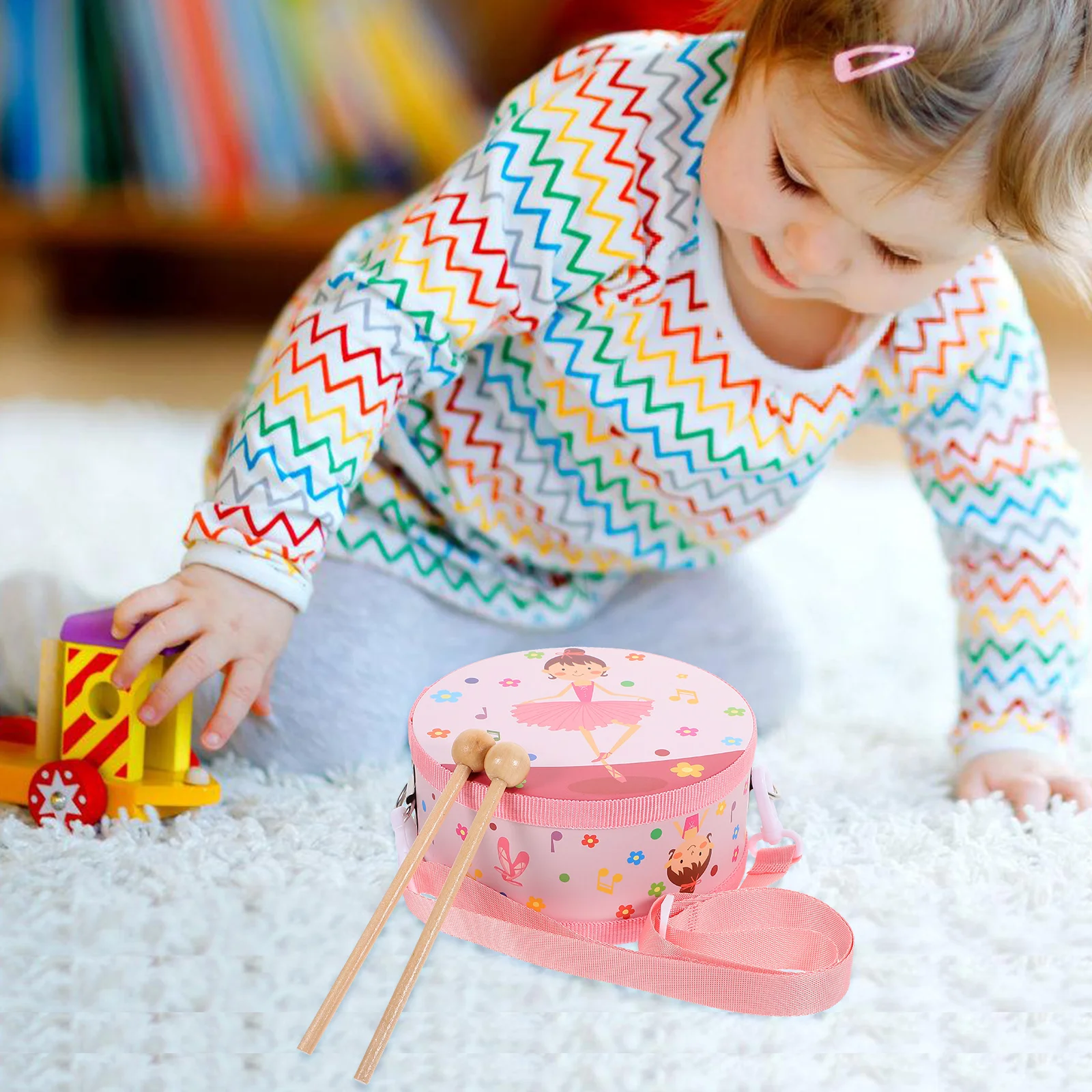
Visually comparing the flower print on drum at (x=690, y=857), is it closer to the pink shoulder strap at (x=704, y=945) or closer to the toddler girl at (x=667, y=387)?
the pink shoulder strap at (x=704, y=945)

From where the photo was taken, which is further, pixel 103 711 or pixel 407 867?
pixel 103 711

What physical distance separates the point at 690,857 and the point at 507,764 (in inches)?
3.5

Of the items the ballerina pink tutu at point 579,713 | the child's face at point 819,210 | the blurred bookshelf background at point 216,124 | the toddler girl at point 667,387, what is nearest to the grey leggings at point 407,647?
the toddler girl at point 667,387

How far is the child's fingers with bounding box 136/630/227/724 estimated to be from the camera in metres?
0.63

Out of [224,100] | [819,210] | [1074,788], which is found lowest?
[1074,788]

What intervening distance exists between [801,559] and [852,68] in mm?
633

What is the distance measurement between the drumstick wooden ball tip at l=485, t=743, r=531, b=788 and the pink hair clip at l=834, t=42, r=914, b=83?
309 mm

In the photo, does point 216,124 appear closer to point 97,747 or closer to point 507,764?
point 97,747

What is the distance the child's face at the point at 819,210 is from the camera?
0.61 metres

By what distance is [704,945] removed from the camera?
56 cm

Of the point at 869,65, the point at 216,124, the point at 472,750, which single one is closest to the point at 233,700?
the point at 472,750

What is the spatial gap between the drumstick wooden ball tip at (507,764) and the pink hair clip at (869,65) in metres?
0.31

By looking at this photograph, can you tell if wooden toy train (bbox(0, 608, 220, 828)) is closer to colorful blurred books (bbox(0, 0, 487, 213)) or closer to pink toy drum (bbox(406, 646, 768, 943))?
pink toy drum (bbox(406, 646, 768, 943))

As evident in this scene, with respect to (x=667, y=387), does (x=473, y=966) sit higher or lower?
lower
